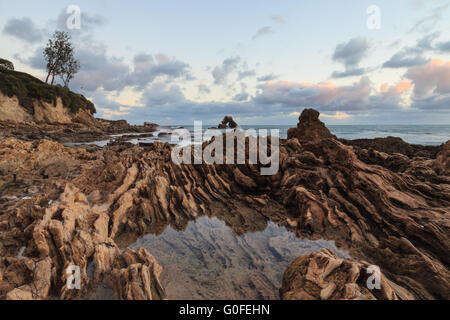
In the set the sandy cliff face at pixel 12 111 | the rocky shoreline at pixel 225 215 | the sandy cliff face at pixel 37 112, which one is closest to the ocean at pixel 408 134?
the rocky shoreline at pixel 225 215

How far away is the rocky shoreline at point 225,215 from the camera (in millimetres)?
4082

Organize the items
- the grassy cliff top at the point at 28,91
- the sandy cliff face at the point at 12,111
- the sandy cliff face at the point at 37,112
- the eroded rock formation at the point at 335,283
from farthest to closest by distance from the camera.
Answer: the grassy cliff top at the point at 28,91 → the sandy cliff face at the point at 37,112 → the sandy cliff face at the point at 12,111 → the eroded rock formation at the point at 335,283

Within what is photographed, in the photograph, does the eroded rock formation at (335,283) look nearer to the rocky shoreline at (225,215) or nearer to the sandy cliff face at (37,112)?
the rocky shoreline at (225,215)

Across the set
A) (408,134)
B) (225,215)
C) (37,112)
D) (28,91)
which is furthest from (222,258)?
(408,134)

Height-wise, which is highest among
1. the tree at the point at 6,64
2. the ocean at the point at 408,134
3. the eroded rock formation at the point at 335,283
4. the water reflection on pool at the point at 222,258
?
the tree at the point at 6,64

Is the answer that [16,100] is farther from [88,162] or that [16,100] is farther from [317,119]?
[317,119]

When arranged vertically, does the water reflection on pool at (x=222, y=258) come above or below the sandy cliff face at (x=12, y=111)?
below

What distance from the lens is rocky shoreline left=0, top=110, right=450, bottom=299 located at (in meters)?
4.08

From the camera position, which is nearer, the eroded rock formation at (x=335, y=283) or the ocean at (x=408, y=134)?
the eroded rock formation at (x=335, y=283)

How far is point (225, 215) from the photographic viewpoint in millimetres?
7961

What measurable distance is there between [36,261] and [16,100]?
49.0 meters

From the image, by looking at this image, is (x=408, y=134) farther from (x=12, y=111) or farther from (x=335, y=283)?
(x=12, y=111)

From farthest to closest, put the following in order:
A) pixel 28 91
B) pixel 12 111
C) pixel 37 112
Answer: pixel 37 112, pixel 28 91, pixel 12 111
